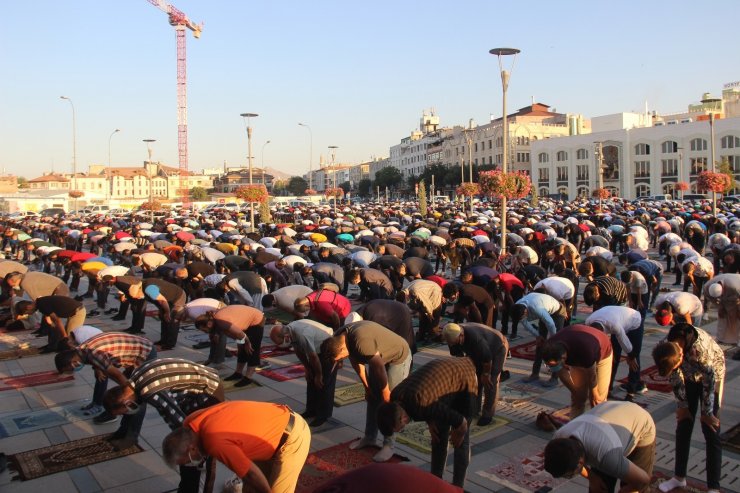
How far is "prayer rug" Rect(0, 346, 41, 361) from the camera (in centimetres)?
968

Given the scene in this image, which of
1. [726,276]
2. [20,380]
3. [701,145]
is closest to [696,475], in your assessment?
[726,276]

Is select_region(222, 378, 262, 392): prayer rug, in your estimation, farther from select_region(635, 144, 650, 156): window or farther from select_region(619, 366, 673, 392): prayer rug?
select_region(635, 144, 650, 156): window

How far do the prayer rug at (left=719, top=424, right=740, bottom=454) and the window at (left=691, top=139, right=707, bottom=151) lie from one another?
6536 cm

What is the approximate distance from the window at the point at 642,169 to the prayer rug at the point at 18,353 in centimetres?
6893

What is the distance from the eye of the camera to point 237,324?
747cm

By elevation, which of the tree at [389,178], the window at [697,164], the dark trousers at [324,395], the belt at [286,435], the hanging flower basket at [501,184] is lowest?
the dark trousers at [324,395]

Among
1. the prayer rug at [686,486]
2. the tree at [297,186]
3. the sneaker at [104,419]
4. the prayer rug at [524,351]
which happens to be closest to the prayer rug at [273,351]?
the sneaker at [104,419]

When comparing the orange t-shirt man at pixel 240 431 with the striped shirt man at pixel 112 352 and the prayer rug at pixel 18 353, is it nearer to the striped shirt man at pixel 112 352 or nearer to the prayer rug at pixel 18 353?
the striped shirt man at pixel 112 352

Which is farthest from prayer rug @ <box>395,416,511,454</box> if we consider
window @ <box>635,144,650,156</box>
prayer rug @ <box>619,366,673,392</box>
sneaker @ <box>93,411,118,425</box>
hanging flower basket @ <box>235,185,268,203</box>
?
window @ <box>635,144,650,156</box>

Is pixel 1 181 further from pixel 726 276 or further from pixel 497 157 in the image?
pixel 726 276

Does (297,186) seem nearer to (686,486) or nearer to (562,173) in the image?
(562,173)

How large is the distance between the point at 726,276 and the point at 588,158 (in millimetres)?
68997

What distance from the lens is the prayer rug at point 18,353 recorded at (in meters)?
9.68

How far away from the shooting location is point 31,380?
852 centimetres
